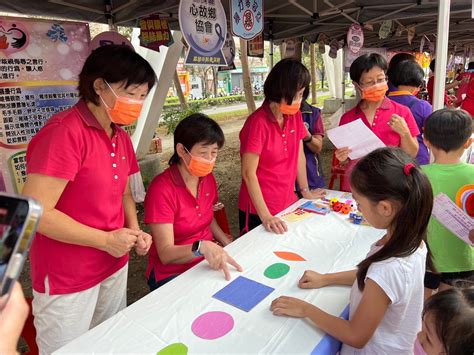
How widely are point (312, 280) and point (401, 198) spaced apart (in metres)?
0.46

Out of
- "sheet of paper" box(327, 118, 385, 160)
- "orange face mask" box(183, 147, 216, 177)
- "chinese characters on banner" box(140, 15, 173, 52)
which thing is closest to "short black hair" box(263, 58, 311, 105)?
"sheet of paper" box(327, 118, 385, 160)

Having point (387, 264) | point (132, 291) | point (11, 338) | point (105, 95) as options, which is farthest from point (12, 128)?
point (387, 264)

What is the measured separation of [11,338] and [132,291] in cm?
252

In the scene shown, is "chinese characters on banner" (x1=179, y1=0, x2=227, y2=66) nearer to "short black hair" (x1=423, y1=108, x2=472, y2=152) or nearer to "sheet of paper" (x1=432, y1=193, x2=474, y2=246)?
"short black hair" (x1=423, y1=108, x2=472, y2=152)

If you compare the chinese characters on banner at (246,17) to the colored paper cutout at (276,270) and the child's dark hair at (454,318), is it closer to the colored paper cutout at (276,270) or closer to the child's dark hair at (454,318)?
the colored paper cutout at (276,270)

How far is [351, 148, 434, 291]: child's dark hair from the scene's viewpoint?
3.31ft

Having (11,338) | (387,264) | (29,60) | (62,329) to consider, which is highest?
(29,60)

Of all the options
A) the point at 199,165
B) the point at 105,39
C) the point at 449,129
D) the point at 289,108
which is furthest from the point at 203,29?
the point at 449,129

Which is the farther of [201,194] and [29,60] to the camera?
[29,60]

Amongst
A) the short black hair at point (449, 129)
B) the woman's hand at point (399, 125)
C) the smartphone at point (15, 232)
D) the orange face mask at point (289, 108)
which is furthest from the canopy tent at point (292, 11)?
the smartphone at point (15, 232)

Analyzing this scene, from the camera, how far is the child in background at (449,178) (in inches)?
64.9

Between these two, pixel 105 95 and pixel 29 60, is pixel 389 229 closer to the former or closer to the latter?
pixel 105 95

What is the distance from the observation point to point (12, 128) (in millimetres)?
2650

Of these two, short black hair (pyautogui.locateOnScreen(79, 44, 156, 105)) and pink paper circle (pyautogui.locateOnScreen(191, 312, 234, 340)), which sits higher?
short black hair (pyautogui.locateOnScreen(79, 44, 156, 105))
